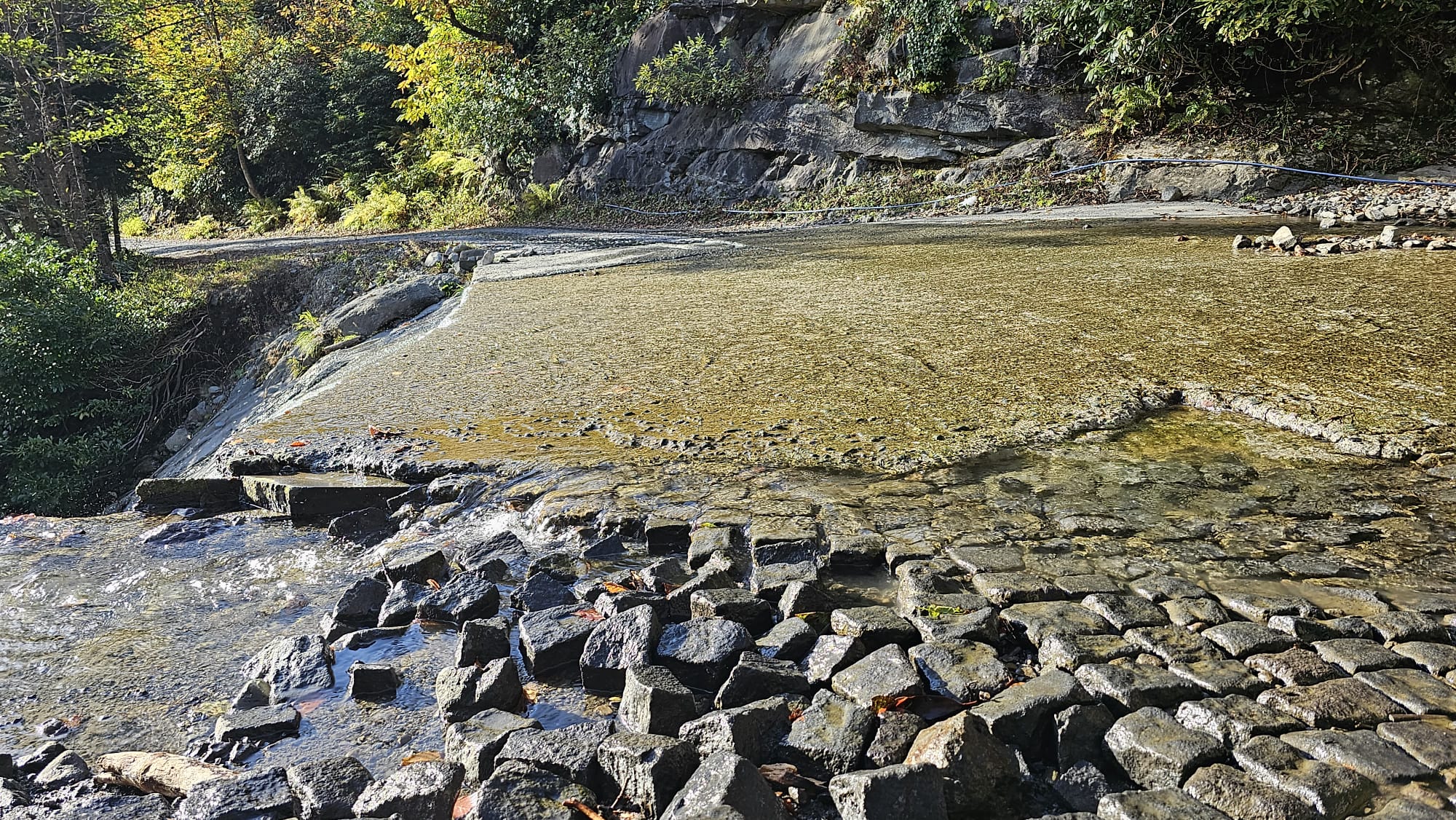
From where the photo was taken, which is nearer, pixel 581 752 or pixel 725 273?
pixel 581 752

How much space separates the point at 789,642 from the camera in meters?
2.12

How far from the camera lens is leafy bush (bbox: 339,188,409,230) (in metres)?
19.6

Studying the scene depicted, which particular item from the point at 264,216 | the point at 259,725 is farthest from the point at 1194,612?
the point at 264,216

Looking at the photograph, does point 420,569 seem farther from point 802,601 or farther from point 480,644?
point 802,601

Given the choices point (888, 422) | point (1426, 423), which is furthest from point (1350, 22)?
point (888, 422)

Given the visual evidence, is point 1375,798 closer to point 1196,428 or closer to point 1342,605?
point 1342,605

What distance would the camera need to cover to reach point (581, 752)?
1.78 metres

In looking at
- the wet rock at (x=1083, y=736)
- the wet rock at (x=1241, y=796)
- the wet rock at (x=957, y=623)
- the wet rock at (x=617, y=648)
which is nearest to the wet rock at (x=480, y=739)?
the wet rock at (x=617, y=648)

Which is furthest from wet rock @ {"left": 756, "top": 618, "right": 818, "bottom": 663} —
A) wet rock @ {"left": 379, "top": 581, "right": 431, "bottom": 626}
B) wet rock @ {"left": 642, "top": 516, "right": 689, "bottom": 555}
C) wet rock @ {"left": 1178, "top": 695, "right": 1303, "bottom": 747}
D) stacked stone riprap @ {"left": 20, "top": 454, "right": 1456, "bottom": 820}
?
wet rock @ {"left": 379, "top": 581, "right": 431, "bottom": 626}

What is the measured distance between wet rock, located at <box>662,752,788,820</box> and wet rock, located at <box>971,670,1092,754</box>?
450mm

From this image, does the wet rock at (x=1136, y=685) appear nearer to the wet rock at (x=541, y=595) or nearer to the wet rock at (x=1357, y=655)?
the wet rock at (x=1357, y=655)

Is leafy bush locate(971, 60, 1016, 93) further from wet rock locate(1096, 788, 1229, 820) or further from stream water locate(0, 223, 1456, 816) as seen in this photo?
wet rock locate(1096, 788, 1229, 820)

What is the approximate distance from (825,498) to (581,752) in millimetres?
1306

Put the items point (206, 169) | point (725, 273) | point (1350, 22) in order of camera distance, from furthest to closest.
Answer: point (206, 169), point (1350, 22), point (725, 273)
